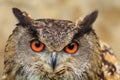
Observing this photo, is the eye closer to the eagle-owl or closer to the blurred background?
the eagle-owl

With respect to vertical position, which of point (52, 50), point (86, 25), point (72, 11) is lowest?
point (52, 50)

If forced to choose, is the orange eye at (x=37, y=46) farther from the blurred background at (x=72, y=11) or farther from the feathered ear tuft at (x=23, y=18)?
the blurred background at (x=72, y=11)

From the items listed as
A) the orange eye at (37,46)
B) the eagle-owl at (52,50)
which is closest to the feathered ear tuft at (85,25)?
the eagle-owl at (52,50)

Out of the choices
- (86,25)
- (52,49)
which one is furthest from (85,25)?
(52,49)

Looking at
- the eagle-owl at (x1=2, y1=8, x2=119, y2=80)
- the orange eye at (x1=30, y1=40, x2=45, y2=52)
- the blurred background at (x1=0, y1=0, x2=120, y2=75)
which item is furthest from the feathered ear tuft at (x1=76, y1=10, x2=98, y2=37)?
the blurred background at (x1=0, y1=0, x2=120, y2=75)

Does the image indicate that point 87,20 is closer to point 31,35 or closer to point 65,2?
point 31,35

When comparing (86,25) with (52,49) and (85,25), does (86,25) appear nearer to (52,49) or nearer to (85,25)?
(85,25)

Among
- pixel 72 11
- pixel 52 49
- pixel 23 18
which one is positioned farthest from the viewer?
pixel 72 11

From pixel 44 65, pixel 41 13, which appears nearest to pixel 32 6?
pixel 41 13
